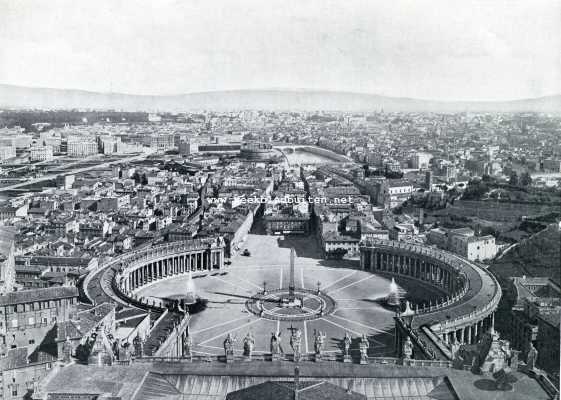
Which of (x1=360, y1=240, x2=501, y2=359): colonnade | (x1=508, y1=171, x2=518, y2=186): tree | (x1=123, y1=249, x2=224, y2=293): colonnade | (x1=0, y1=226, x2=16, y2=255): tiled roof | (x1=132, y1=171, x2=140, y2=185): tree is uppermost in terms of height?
(x1=508, y1=171, x2=518, y2=186): tree

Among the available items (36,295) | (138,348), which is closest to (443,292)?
(138,348)

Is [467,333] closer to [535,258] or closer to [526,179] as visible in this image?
[535,258]

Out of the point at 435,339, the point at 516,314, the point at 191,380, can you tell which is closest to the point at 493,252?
the point at 516,314

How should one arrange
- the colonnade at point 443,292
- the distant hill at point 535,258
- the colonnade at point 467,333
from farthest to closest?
the distant hill at point 535,258 < the colonnade at point 467,333 < the colonnade at point 443,292

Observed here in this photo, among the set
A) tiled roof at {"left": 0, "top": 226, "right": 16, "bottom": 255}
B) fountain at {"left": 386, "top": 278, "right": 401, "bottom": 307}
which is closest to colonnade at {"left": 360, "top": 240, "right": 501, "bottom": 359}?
fountain at {"left": 386, "top": 278, "right": 401, "bottom": 307}

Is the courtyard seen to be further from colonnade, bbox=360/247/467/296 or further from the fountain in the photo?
colonnade, bbox=360/247/467/296

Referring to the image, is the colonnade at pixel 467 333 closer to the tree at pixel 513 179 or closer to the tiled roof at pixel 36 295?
the tiled roof at pixel 36 295

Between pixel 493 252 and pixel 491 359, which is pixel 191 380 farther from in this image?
pixel 493 252

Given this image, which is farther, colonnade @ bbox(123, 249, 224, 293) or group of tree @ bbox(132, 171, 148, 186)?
group of tree @ bbox(132, 171, 148, 186)

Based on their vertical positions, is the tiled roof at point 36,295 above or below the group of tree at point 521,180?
below

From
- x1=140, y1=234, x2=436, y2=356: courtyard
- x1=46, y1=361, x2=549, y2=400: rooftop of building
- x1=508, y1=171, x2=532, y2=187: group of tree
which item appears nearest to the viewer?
x1=46, y1=361, x2=549, y2=400: rooftop of building

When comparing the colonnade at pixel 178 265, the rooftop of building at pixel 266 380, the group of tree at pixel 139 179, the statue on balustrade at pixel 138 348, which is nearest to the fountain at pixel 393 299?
the colonnade at pixel 178 265
